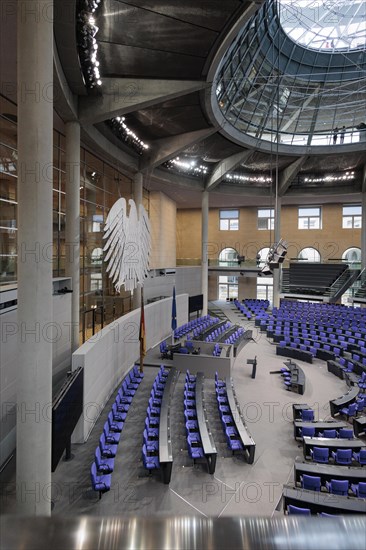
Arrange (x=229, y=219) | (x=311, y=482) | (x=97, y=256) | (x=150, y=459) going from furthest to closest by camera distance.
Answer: (x=229, y=219) < (x=97, y=256) < (x=150, y=459) < (x=311, y=482)

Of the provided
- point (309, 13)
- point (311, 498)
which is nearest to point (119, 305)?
point (311, 498)

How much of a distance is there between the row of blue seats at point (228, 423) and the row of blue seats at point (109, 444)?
272 cm

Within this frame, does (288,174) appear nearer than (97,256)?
No

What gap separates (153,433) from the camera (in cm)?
804

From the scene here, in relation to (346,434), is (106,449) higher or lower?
higher

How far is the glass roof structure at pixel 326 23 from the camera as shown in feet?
54.8

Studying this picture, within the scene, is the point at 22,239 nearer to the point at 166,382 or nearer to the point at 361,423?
the point at 166,382

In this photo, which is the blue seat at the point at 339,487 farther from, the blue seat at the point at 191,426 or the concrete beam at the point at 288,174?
the concrete beam at the point at 288,174

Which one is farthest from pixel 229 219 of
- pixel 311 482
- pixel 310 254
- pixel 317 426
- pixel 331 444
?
pixel 311 482

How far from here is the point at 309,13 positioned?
17.5 metres

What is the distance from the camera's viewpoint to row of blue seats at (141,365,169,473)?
689 cm

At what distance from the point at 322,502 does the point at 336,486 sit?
96cm

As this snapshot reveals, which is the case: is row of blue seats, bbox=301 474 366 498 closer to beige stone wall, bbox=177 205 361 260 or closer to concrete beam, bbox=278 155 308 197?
concrete beam, bbox=278 155 308 197

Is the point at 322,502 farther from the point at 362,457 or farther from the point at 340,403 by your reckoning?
the point at 340,403
